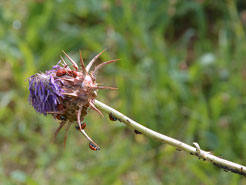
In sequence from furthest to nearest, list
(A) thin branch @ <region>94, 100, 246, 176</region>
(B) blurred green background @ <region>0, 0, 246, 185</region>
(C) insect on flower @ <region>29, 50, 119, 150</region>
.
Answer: (B) blurred green background @ <region>0, 0, 246, 185</region> → (C) insect on flower @ <region>29, 50, 119, 150</region> → (A) thin branch @ <region>94, 100, 246, 176</region>

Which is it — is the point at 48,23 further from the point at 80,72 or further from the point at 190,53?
the point at 80,72

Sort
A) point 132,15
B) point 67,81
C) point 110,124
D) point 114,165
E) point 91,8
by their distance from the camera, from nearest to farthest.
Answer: point 67,81 < point 114,165 < point 110,124 < point 132,15 < point 91,8

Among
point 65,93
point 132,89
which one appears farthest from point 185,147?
point 132,89

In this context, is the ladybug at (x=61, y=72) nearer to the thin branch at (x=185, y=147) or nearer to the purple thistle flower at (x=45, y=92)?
the purple thistle flower at (x=45, y=92)

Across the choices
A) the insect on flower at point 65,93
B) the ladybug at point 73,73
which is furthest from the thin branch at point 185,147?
the ladybug at point 73,73

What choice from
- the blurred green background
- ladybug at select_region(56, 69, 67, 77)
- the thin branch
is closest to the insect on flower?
ladybug at select_region(56, 69, 67, 77)

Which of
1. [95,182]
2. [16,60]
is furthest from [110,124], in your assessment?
[16,60]

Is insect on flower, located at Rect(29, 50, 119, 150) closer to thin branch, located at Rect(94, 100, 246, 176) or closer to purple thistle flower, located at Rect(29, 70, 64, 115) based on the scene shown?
purple thistle flower, located at Rect(29, 70, 64, 115)
